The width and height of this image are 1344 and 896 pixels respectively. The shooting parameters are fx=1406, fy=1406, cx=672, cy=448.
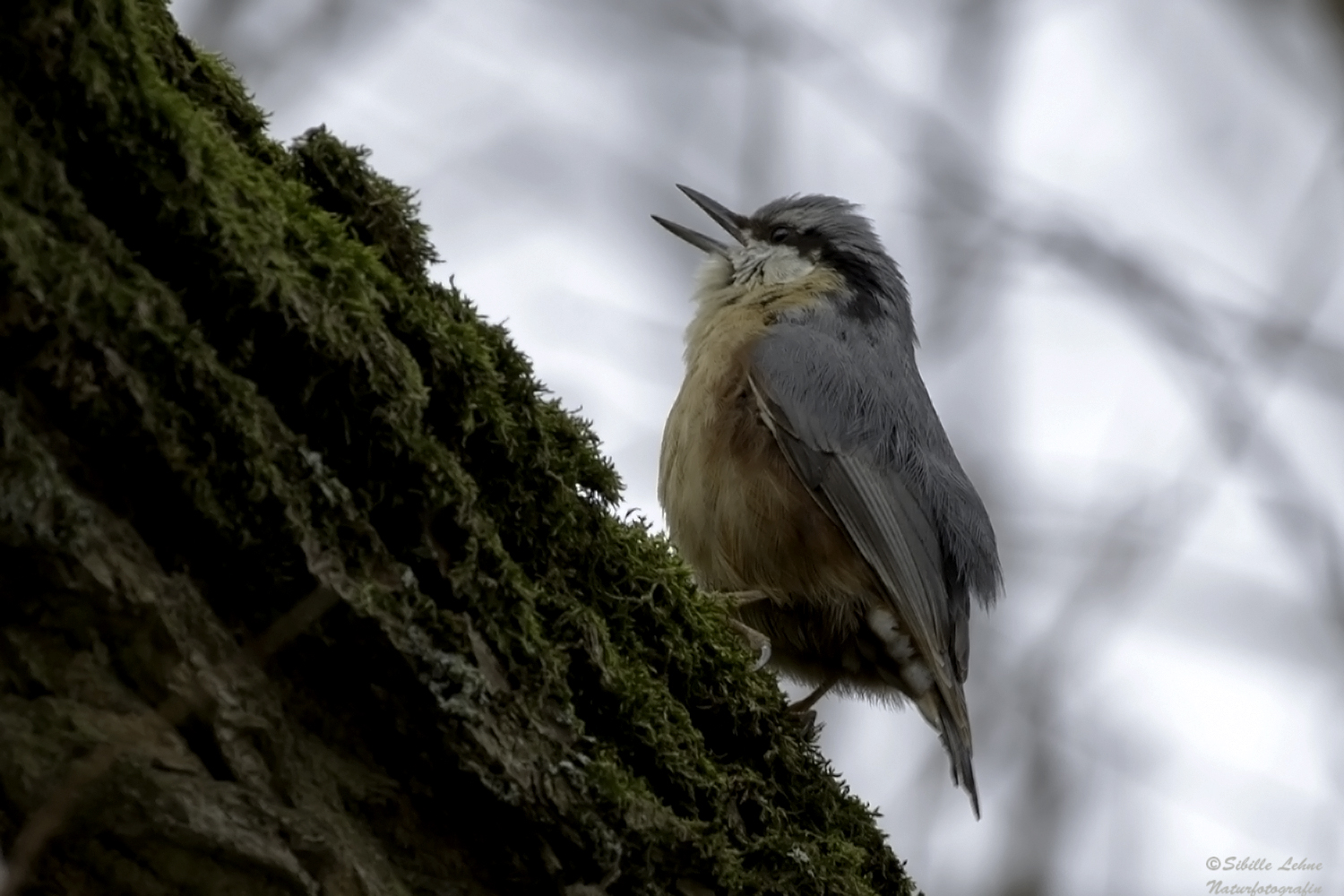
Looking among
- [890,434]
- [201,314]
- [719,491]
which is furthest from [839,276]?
[201,314]

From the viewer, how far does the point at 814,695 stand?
11.0 ft

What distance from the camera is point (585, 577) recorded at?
2061 mm

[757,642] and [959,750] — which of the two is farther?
[959,750]

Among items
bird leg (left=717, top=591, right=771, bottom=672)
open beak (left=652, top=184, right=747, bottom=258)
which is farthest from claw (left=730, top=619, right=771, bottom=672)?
open beak (left=652, top=184, right=747, bottom=258)

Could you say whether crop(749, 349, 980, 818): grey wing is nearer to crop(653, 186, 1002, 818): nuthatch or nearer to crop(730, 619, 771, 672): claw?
crop(653, 186, 1002, 818): nuthatch

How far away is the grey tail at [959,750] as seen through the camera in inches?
124

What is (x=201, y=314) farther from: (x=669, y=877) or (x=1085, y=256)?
(x=1085, y=256)

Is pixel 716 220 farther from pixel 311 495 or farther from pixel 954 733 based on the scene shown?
pixel 311 495

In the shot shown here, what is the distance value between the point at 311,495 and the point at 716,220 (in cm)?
341

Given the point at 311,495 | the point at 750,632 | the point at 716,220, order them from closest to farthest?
the point at 311,495 < the point at 750,632 < the point at 716,220

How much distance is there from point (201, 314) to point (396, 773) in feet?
1.93

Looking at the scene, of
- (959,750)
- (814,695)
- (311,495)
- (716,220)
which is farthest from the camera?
(716,220)

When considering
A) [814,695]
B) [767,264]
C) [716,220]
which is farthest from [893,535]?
[716,220]

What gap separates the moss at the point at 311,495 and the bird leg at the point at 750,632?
0.79 meters
